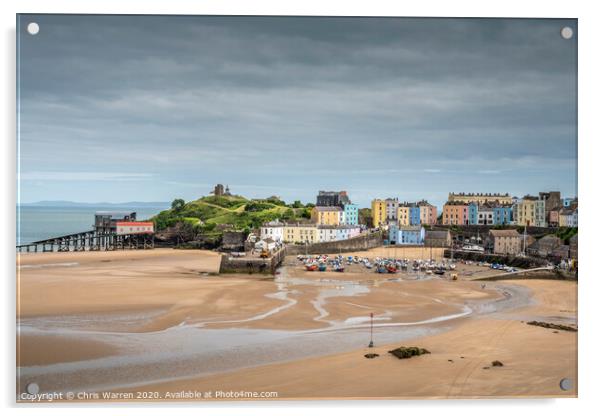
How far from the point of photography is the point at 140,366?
18.3ft

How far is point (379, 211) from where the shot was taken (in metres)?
10.1

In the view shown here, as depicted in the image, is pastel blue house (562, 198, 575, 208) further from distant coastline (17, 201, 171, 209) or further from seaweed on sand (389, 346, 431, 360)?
distant coastline (17, 201, 171, 209)

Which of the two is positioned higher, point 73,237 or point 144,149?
point 144,149

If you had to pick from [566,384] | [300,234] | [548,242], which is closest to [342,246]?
[300,234]

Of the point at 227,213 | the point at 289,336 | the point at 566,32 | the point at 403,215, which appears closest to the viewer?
the point at 566,32

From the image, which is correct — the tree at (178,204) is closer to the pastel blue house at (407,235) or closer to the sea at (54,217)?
the sea at (54,217)

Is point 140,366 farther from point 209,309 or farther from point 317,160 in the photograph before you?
point 317,160

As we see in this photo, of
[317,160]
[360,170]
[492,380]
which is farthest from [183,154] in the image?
[492,380]

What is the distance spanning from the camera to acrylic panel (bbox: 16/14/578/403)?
17.6ft

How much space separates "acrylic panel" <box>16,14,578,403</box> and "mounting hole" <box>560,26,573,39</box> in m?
0.03

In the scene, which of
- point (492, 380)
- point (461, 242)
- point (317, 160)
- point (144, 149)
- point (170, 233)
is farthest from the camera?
point (170, 233)

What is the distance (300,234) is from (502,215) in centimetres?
623

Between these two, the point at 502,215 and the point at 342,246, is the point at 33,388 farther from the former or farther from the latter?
the point at 342,246

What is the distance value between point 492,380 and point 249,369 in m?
2.28
